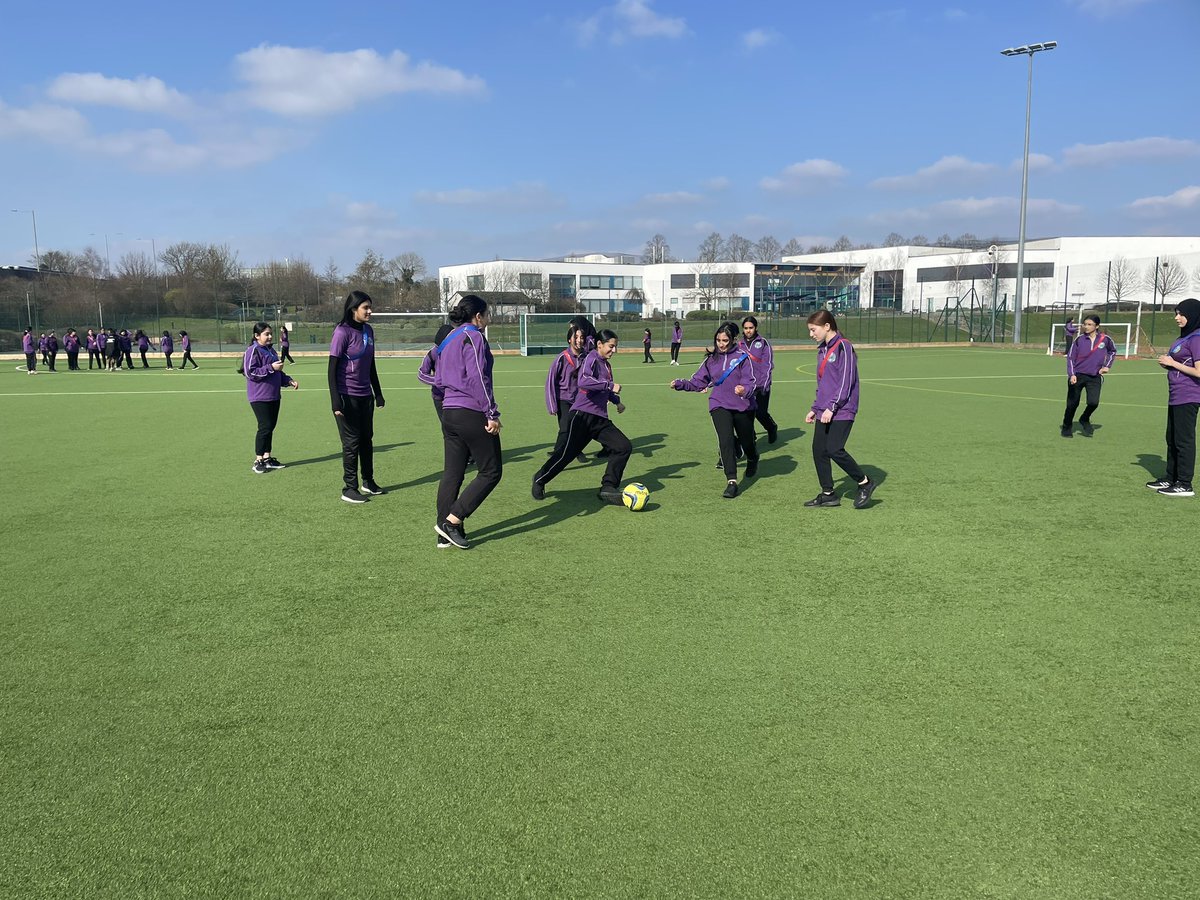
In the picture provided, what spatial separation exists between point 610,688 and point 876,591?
2.43m

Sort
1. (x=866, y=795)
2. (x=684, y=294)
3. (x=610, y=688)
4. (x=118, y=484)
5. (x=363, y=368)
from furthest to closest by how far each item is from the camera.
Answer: (x=684, y=294) → (x=118, y=484) → (x=363, y=368) → (x=610, y=688) → (x=866, y=795)

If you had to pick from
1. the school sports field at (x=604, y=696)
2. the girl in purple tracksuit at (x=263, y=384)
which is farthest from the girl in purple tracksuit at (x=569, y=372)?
the girl in purple tracksuit at (x=263, y=384)

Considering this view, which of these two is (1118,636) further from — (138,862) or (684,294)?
(684,294)

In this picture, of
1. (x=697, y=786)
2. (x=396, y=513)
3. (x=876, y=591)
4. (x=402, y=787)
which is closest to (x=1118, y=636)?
(x=876, y=591)

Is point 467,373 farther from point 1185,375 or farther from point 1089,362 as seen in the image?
point 1089,362

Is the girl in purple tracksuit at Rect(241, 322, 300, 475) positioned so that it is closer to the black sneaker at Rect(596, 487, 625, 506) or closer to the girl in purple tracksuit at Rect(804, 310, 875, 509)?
the black sneaker at Rect(596, 487, 625, 506)

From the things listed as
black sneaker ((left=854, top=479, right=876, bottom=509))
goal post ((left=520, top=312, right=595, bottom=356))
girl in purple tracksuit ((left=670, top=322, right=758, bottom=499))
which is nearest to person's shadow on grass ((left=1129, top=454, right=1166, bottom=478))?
black sneaker ((left=854, top=479, right=876, bottom=509))

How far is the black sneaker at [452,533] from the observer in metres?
6.62

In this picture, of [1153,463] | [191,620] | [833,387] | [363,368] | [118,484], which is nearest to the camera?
[191,620]

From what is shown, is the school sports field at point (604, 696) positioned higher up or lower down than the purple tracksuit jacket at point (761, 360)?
lower down

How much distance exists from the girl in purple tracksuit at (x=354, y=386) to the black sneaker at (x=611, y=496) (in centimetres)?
258

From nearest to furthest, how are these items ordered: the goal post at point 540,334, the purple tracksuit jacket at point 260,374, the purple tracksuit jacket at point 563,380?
the purple tracksuit jacket at point 563,380 < the purple tracksuit jacket at point 260,374 < the goal post at point 540,334

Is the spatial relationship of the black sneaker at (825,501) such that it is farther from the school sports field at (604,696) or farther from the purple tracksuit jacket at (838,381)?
the purple tracksuit jacket at (838,381)

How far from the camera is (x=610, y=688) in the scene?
13.6 feet
